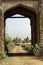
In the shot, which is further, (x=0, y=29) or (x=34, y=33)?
(x=34, y=33)

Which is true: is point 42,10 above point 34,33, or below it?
above

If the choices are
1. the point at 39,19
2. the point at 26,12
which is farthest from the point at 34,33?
the point at 39,19

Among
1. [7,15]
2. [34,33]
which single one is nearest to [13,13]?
[7,15]

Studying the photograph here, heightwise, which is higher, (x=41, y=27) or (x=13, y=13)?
(x=13, y=13)

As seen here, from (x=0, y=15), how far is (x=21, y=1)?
1992mm

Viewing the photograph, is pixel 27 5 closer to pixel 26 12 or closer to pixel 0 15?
pixel 0 15

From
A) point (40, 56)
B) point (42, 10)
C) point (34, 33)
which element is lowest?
point (40, 56)

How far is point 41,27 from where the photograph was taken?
19.4m

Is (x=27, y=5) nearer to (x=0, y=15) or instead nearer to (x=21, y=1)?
(x=21, y=1)

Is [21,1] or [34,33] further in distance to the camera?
[34,33]

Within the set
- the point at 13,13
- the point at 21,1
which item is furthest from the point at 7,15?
the point at 21,1

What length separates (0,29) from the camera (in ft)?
62.9

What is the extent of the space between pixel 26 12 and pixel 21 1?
4830mm

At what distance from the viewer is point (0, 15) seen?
19.4m
